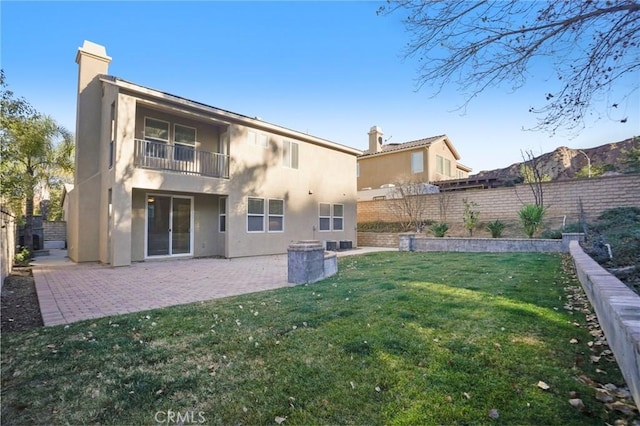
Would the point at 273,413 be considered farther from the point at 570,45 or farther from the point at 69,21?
the point at 69,21

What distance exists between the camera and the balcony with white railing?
10586mm

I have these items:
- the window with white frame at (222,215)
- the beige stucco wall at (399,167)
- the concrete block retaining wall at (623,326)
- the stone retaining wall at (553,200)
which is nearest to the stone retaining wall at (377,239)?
the stone retaining wall at (553,200)

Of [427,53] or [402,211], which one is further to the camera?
[402,211]

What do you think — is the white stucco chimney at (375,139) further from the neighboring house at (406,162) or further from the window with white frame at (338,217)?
the window with white frame at (338,217)

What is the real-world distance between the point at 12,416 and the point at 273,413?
1.79 meters

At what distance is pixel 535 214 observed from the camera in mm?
11398

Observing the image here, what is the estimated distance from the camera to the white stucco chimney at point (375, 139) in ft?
84.0

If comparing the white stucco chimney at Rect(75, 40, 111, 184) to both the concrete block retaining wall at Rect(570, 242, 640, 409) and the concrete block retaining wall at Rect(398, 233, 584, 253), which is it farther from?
the concrete block retaining wall at Rect(570, 242, 640, 409)

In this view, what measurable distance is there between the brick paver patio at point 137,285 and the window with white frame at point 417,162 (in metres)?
15.7

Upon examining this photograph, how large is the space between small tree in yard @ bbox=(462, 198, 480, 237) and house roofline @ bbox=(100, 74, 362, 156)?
6.99 metres

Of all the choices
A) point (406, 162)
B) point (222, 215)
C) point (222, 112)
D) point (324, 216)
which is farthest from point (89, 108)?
point (406, 162)

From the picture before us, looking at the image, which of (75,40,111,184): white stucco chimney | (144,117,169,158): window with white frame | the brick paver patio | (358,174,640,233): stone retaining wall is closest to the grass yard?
the brick paver patio

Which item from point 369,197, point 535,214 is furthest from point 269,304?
point 369,197

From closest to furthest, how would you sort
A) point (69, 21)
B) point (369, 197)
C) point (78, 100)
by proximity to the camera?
1. point (69, 21)
2. point (78, 100)
3. point (369, 197)
